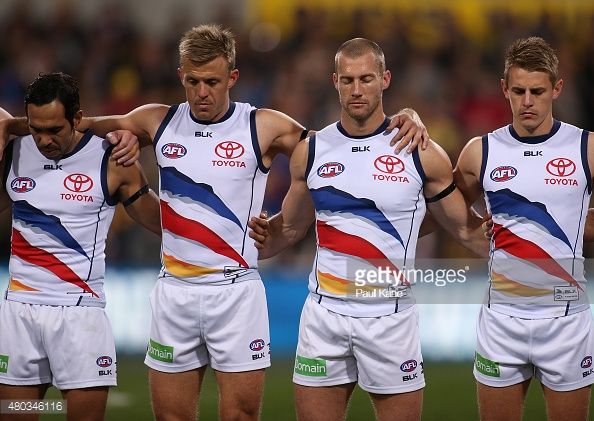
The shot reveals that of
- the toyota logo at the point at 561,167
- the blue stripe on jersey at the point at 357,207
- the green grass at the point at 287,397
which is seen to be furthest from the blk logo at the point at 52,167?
the green grass at the point at 287,397

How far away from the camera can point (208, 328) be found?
6273 mm

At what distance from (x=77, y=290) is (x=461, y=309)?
17.9ft

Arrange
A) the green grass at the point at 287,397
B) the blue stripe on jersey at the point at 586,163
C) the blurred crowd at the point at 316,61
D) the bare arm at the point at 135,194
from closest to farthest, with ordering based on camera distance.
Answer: the blue stripe on jersey at the point at 586,163 < the bare arm at the point at 135,194 < the green grass at the point at 287,397 < the blurred crowd at the point at 316,61

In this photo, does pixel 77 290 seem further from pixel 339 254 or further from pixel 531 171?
pixel 531 171

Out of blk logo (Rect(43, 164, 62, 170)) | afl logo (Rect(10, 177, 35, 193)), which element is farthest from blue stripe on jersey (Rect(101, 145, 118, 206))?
afl logo (Rect(10, 177, 35, 193))

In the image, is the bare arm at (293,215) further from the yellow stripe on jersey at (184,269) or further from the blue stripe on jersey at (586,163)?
the blue stripe on jersey at (586,163)

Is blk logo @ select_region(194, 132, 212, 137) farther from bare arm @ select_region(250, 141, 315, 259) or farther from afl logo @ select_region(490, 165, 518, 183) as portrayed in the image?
afl logo @ select_region(490, 165, 518, 183)

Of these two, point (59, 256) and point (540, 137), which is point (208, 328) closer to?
point (59, 256)

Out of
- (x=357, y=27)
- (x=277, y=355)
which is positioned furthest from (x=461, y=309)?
(x=357, y=27)

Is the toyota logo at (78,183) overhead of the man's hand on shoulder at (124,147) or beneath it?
beneath

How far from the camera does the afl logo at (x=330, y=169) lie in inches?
240

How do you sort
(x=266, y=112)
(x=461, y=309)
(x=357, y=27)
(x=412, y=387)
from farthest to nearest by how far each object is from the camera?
(x=357, y=27)
(x=461, y=309)
(x=266, y=112)
(x=412, y=387)

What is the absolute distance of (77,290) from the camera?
618cm

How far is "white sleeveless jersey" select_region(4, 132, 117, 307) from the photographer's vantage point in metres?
6.18
